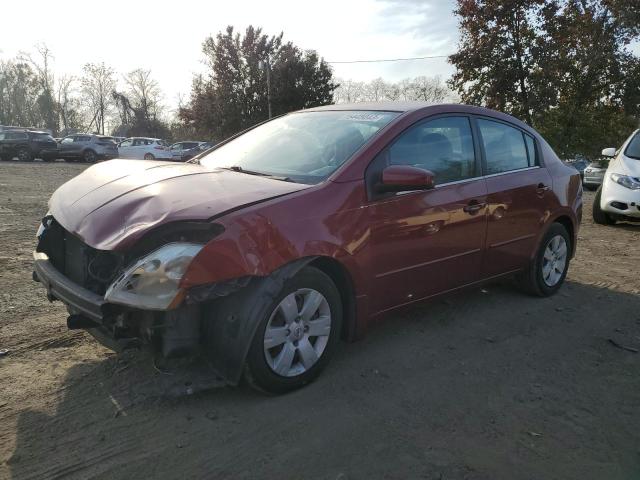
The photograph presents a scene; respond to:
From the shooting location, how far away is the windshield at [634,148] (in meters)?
8.84

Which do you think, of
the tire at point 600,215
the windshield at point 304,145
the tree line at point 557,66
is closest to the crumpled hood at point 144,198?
the windshield at point 304,145

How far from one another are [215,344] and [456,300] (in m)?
2.70

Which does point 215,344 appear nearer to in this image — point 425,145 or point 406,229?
point 406,229

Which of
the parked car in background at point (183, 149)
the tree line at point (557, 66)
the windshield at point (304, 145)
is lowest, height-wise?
the parked car in background at point (183, 149)

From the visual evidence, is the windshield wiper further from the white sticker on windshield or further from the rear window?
the rear window

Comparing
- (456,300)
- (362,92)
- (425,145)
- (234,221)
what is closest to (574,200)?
(456,300)

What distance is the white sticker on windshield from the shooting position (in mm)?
3774

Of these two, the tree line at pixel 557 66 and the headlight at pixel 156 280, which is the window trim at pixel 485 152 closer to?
the headlight at pixel 156 280

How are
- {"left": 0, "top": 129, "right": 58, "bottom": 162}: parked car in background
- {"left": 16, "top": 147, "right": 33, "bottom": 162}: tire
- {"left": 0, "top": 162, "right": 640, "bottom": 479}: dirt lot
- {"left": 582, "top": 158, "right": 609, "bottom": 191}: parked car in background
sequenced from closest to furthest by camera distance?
{"left": 0, "top": 162, "right": 640, "bottom": 479}: dirt lot → {"left": 582, "top": 158, "right": 609, "bottom": 191}: parked car in background → {"left": 0, "top": 129, "right": 58, "bottom": 162}: parked car in background → {"left": 16, "top": 147, "right": 33, "bottom": 162}: tire

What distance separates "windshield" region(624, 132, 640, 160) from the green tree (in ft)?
86.6

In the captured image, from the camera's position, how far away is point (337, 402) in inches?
118

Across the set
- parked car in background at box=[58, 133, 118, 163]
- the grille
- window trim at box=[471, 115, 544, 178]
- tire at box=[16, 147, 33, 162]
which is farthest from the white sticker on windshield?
parked car in background at box=[58, 133, 118, 163]

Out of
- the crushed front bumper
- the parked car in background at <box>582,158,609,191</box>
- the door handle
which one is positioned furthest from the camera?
the parked car in background at <box>582,158,609,191</box>

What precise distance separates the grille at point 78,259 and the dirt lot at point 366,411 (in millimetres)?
616
